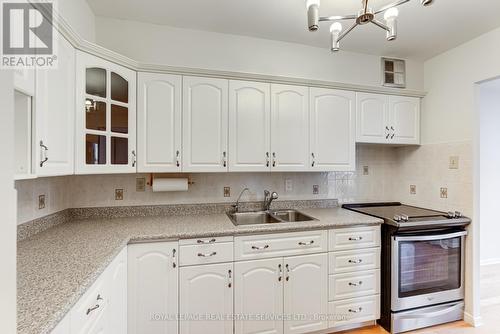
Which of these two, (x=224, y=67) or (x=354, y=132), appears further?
(x=354, y=132)

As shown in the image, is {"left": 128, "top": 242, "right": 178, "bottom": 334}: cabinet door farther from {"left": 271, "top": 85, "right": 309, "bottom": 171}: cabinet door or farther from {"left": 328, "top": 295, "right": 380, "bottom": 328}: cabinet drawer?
{"left": 328, "top": 295, "right": 380, "bottom": 328}: cabinet drawer

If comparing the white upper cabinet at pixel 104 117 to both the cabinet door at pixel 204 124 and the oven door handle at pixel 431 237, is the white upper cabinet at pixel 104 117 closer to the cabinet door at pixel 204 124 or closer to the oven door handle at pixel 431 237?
the cabinet door at pixel 204 124

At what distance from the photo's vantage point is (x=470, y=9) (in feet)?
5.99

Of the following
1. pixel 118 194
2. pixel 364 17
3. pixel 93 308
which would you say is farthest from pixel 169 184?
pixel 364 17

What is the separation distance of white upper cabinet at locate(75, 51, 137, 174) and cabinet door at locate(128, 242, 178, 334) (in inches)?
24.1

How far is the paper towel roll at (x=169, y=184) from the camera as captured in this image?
2.08 m

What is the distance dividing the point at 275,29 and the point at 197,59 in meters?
0.71

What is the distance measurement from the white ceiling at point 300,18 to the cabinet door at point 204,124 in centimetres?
49

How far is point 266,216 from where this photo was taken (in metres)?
2.38

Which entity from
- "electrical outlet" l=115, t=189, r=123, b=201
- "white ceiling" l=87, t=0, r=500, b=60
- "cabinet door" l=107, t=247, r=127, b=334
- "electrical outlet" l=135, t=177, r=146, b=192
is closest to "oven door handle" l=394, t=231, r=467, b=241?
"white ceiling" l=87, t=0, r=500, b=60

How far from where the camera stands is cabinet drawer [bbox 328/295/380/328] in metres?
2.00

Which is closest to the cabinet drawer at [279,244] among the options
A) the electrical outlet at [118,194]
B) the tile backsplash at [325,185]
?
the tile backsplash at [325,185]

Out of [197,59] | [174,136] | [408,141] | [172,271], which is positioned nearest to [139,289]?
[172,271]

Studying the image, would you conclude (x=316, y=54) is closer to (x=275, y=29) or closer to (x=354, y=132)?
(x=275, y=29)
